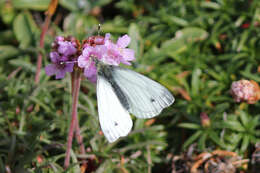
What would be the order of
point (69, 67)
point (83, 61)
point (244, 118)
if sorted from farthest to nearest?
point (244, 118) < point (69, 67) < point (83, 61)

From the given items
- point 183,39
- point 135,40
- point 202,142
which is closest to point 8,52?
point 135,40

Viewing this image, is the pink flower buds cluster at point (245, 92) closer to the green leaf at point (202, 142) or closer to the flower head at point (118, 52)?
the green leaf at point (202, 142)

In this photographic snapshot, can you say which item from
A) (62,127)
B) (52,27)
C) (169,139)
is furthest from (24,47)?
(169,139)

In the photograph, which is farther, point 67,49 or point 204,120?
point 204,120

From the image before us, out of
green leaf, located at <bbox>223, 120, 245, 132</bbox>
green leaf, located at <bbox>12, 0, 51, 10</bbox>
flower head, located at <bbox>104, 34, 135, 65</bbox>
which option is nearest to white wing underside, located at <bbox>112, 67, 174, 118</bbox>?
flower head, located at <bbox>104, 34, 135, 65</bbox>

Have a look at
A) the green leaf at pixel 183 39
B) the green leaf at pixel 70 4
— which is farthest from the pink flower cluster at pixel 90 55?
the green leaf at pixel 70 4

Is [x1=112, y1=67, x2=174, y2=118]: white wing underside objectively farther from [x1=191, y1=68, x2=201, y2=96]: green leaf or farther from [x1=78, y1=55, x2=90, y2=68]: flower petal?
[x1=191, y1=68, x2=201, y2=96]: green leaf

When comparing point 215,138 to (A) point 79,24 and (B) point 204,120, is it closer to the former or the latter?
(B) point 204,120
